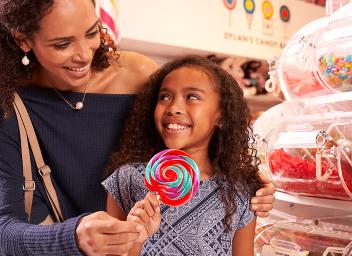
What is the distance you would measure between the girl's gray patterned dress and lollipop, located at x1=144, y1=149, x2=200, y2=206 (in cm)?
23

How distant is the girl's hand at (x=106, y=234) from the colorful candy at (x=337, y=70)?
108cm

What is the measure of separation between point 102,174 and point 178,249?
40cm

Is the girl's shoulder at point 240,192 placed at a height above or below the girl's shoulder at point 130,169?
below

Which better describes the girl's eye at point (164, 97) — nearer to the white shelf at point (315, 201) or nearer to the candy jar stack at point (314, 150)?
the candy jar stack at point (314, 150)

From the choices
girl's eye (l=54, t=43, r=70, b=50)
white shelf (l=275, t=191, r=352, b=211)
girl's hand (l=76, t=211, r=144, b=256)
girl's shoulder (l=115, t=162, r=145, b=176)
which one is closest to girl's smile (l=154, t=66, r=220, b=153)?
girl's shoulder (l=115, t=162, r=145, b=176)

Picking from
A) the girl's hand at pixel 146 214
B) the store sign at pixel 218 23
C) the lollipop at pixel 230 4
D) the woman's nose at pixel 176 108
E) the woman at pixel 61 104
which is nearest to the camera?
the girl's hand at pixel 146 214

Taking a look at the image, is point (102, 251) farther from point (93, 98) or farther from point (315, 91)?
point (315, 91)

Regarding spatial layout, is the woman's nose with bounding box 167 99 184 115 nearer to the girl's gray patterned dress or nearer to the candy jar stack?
the girl's gray patterned dress

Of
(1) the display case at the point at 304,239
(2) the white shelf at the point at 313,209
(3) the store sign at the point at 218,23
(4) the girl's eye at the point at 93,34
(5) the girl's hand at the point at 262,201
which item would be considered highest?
(3) the store sign at the point at 218,23

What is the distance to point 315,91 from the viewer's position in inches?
82.4

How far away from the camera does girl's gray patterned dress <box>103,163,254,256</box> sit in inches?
61.6

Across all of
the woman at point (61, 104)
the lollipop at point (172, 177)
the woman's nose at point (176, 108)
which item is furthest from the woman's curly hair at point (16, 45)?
the lollipop at point (172, 177)

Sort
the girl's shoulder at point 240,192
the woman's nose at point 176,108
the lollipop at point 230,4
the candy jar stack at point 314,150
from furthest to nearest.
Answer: the lollipop at point 230,4, the candy jar stack at point 314,150, the girl's shoulder at point 240,192, the woman's nose at point 176,108

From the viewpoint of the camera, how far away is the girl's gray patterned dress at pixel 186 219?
5.14 feet
